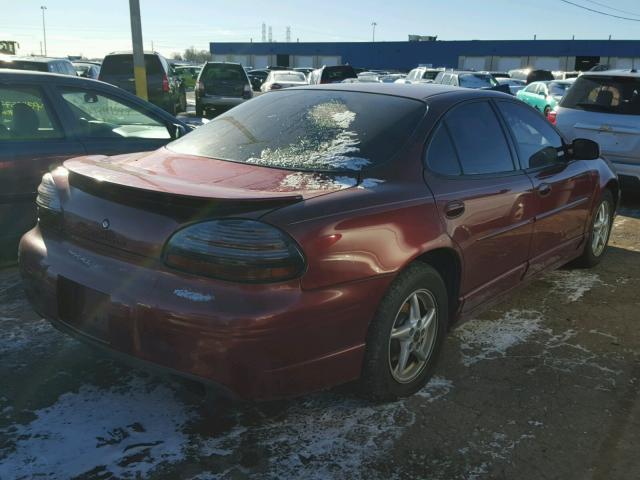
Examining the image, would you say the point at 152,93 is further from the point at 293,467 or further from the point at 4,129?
the point at 293,467

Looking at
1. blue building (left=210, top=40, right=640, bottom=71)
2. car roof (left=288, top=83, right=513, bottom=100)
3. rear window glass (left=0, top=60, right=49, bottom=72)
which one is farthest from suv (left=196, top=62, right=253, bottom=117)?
blue building (left=210, top=40, right=640, bottom=71)

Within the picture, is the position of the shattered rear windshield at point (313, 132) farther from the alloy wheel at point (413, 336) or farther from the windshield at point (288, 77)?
the windshield at point (288, 77)

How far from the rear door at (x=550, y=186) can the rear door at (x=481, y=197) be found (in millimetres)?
152

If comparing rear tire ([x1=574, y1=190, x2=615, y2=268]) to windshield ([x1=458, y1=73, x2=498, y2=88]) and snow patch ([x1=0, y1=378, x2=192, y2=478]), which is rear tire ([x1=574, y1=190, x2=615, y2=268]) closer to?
snow patch ([x1=0, y1=378, x2=192, y2=478])

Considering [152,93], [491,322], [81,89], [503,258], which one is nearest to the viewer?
[503,258]

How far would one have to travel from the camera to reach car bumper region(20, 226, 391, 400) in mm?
2268

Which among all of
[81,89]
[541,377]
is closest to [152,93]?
[81,89]

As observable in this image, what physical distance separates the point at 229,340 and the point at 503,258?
195 centimetres

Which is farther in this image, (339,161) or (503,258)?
(503,258)

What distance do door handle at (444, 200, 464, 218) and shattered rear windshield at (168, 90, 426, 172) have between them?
38 cm

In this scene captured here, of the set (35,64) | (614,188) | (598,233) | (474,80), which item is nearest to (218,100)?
(35,64)

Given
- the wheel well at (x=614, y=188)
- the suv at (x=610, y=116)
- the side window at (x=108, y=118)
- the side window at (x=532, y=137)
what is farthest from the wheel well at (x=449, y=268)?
the suv at (x=610, y=116)

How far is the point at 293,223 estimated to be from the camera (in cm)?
234

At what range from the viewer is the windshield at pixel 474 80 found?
2148 centimetres
